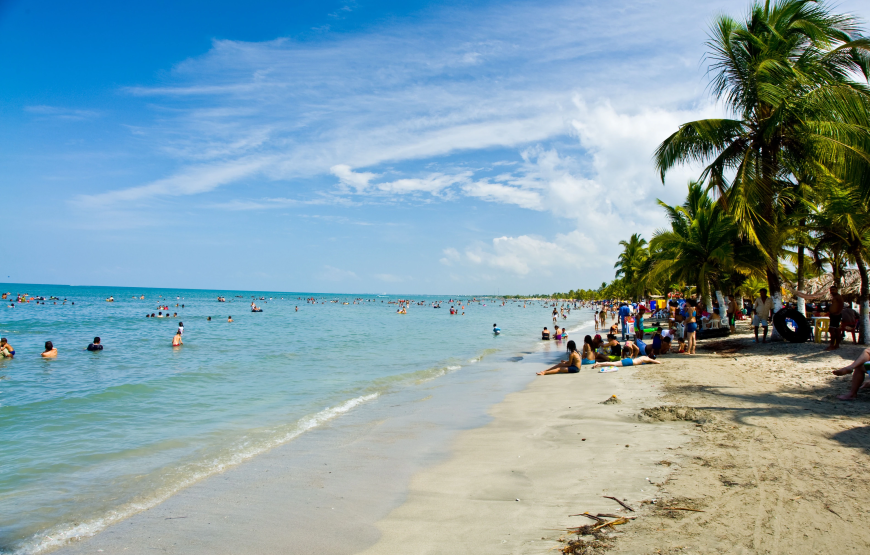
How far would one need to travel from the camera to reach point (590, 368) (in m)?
13.2

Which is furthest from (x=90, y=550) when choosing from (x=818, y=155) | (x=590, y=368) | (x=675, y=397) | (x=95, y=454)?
(x=818, y=155)

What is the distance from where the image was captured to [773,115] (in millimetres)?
12297

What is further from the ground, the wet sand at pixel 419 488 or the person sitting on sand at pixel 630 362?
the person sitting on sand at pixel 630 362

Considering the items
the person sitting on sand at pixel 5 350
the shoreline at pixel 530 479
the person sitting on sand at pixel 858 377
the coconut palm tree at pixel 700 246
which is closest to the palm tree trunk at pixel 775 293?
the coconut palm tree at pixel 700 246

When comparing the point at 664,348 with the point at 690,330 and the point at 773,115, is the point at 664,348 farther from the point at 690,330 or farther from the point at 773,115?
Result: the point at 773,115

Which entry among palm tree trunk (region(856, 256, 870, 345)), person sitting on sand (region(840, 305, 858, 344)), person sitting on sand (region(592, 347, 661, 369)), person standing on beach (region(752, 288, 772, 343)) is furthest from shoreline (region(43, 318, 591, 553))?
person standing on beach (region(752, 288, 772, 343))

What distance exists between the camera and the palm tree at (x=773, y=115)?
11867 millimetres

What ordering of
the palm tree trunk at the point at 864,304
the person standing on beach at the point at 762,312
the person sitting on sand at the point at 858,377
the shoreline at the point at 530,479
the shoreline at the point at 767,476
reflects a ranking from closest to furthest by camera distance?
the shoreline at the point at 767,476
the shoreline at the point at 530,479
the person sitting on sand at the point at 858,377
the palm tree trunk at the point at 864,304
the person standing on beach at the point at 762,312

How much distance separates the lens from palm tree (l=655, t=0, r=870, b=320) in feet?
38.9

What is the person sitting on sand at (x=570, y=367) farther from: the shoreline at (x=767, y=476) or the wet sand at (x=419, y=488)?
the wet sand at (x=419, y=488)

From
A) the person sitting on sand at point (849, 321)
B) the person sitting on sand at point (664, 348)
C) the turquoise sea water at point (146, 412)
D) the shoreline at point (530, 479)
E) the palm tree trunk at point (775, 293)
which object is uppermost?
the palm tree trunk at point (775, 293)

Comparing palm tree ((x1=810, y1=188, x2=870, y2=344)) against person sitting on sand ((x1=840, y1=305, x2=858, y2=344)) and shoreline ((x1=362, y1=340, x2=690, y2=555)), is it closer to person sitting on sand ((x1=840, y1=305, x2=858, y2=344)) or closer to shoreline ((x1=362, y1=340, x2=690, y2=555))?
person sitting on sand ((x1=840, y1=305, x2=858, y2=344))

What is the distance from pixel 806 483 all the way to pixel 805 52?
13305mm

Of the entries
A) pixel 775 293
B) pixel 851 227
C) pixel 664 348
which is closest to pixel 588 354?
pixel 664 348
